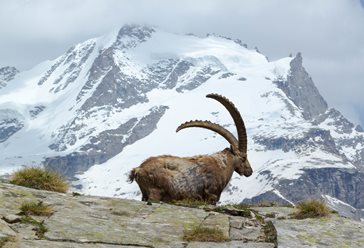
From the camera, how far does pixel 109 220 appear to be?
13477mm

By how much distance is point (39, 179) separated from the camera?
1725 cm

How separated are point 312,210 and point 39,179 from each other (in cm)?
669

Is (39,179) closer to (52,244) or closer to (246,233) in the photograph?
(246,233)

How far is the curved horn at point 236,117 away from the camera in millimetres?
19922

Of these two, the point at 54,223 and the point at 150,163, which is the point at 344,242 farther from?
the point at 150,163

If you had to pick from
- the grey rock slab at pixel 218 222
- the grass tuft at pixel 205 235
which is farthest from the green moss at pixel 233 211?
the grass tuft at pixel 205 235

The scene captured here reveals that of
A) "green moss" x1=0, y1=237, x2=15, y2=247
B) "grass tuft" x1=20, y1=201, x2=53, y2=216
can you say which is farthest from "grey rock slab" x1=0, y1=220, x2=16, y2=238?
"grass tuft" x1=20, y1=201, x2=53, y2=216

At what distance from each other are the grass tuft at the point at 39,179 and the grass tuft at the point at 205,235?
5.27 metres

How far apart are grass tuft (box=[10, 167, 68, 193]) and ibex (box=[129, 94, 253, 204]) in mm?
2325

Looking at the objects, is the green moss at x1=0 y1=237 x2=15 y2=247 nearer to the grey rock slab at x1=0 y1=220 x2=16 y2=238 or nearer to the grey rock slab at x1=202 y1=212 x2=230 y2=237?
the grey rock slab at x1=0 y1=220 x2=16 y2=238

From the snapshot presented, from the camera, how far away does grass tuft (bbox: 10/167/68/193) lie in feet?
55.8

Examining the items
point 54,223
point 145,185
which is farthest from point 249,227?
point 145,185

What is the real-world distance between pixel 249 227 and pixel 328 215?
2658mm

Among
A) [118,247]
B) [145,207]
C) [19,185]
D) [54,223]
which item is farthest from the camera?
[19,185]
